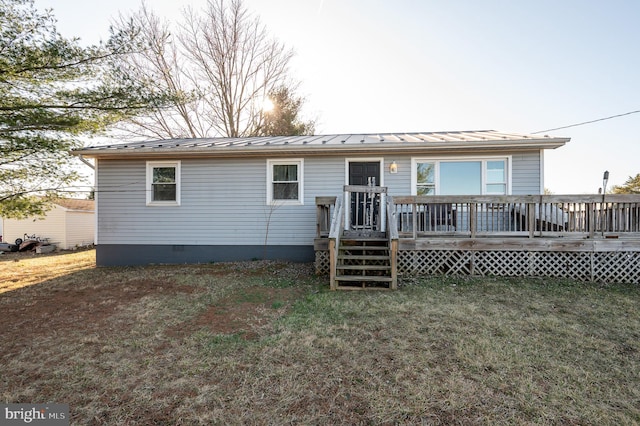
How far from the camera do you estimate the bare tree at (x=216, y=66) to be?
16.0 meters

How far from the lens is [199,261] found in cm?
797

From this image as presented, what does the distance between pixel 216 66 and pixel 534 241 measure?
17.3 metres

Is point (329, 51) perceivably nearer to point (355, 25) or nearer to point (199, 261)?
point (355, 25)

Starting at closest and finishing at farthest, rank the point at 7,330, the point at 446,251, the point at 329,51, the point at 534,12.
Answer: the point at 7,330 → the point at 446,251 → the point at 534,12 → the point at 329,51

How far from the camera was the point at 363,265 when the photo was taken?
527 cm

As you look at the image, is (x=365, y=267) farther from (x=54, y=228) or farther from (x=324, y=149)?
(x=54, y=228)

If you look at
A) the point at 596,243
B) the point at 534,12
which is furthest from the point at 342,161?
the point at 534,12

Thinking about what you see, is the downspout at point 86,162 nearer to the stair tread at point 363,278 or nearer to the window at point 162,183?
the window at point 162,183

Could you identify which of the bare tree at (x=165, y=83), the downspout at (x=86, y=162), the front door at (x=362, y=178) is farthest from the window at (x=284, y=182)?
the bare tree at (x=165, y=83)

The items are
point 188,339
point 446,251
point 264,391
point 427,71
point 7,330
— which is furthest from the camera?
point 427,71

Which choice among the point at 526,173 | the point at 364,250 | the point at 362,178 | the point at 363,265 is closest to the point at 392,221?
the point at 364,250

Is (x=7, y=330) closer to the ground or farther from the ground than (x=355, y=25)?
closer to the ground

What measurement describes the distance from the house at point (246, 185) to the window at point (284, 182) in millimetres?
28

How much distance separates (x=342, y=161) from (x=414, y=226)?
2.81 m
